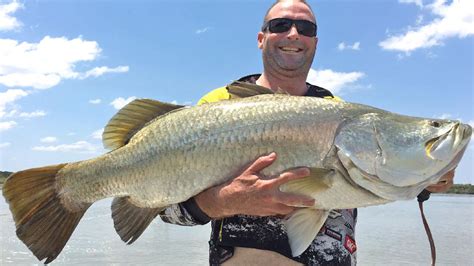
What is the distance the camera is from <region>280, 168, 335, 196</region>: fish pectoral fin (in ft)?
10.2

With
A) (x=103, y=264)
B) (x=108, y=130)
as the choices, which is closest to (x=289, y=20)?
(x=108, y=130)

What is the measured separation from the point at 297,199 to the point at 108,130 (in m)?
1.70

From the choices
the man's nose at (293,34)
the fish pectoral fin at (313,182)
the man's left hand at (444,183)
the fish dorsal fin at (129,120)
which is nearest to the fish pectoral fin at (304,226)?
the fish pectoral fin at (313,182)

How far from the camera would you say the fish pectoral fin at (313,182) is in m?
3.09

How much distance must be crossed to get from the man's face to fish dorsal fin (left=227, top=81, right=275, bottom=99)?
0.83m

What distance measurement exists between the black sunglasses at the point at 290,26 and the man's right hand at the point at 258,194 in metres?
1.76

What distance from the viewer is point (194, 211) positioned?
141 inches

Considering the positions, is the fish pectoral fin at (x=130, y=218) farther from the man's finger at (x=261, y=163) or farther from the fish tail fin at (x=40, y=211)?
the man's finger at (x=261, y=163)

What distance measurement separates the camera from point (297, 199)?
3127 mm

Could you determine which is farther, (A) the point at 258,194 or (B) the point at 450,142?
(A) the point at 258,194

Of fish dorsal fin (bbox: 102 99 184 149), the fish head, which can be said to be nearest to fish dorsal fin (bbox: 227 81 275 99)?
fish dorsal fin (bbox: 102 99 184 149)

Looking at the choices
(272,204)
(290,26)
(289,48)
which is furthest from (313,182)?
(290,26)

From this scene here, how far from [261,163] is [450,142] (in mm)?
1164

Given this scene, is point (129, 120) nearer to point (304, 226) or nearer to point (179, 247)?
point (304, 226)
